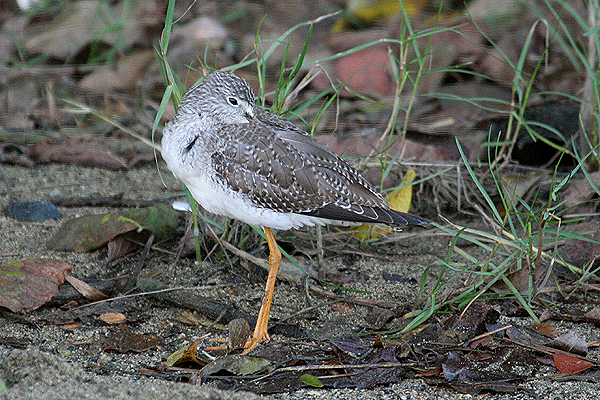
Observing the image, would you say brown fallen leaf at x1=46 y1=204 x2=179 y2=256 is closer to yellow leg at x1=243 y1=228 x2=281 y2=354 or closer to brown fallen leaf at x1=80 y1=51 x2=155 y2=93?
yellow leg at x1=243 y1=228 x2=281 y2=354

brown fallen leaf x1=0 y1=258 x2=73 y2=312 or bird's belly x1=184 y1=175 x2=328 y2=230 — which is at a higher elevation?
bird's belly x1=184 y1=175 x2=328 y2=230

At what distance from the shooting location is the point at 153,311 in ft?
12.7

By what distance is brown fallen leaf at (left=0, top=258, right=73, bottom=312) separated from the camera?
3.63m

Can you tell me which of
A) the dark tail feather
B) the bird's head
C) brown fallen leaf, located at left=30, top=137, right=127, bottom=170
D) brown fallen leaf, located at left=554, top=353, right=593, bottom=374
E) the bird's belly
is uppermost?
the bird's head

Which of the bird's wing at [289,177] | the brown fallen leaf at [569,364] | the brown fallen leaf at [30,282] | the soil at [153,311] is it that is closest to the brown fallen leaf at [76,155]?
the soil at [153,311]

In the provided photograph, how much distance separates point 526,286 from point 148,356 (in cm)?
210

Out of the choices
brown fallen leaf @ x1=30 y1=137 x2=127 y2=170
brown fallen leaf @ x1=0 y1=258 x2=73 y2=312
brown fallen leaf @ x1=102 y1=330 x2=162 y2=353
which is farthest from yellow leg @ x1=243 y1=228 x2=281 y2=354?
brown fallen leaf @ x1=30 y1=137 x2=127 y2=170

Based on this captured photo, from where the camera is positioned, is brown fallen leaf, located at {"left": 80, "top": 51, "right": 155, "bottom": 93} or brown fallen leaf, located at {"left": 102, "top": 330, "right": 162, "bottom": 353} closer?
brown fallen leaf, located at {"left": 102, "top": 330, "right": 162, "bottom": 353}

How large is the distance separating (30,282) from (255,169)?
4.38ft

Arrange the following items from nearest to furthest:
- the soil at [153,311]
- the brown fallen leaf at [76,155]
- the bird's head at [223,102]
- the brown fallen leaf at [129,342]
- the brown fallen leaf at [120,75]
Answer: the soil at [153,311] < the brown fallen leaf at [129,342] < the bird's head at [223,102] < the brown fallen leaf at [76,155] < the brown fallen leaf at [120,75]

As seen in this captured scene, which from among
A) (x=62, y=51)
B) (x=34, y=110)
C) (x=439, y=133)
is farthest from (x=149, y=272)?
(x=62, y=51)

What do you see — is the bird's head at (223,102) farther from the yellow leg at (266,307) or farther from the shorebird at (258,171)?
the yellow leg at (266,307)

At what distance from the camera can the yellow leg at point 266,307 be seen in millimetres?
3603

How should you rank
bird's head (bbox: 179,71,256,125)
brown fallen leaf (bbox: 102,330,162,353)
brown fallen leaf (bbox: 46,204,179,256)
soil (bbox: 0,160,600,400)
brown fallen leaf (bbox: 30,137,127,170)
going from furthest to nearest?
brown fallen leaf (bbox: 30,137,127,170) → brown fallen leaf (bbox: 46,204,179,256) → bird's head (bbox: 179,71,256,125) → brown fallen leaf (bbox: 102,330,162,353) → soil (bbox: 0,160,600,400)
